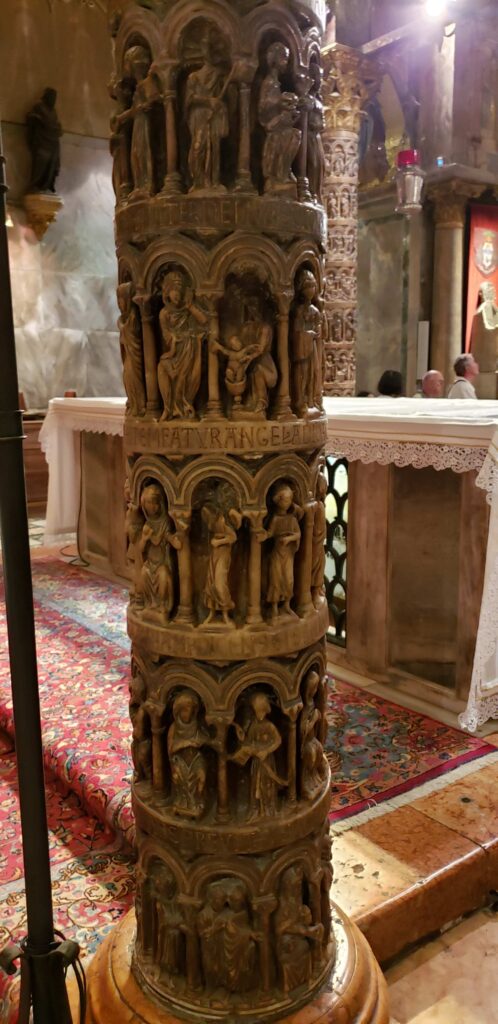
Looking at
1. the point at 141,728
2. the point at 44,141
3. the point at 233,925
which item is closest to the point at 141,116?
the point at 141,728

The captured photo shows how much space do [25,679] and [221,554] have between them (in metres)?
0.40

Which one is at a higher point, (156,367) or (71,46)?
(71,46)

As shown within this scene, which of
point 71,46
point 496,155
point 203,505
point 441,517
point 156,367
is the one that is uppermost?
point 71,46

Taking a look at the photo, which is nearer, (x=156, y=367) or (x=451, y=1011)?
(x=156, y=367)

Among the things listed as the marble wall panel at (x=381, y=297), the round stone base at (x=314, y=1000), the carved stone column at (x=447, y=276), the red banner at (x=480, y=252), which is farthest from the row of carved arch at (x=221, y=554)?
the red banner at (x=480, y=252)

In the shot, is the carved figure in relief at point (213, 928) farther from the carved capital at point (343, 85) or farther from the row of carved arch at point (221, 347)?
the carved capital at point (343, 85)

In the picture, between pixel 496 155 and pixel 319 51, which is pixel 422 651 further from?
pixel 496 155

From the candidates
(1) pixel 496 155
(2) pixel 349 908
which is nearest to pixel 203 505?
(2) pixel 349 908

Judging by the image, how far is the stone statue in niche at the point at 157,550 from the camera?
154cm

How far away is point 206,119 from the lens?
1.39m

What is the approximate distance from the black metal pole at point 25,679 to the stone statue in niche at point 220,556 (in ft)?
1.07

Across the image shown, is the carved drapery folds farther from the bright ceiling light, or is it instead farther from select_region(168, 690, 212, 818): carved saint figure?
the bright ceiling light

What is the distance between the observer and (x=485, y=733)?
10.3 feet

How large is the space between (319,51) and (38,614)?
12.0 feet
